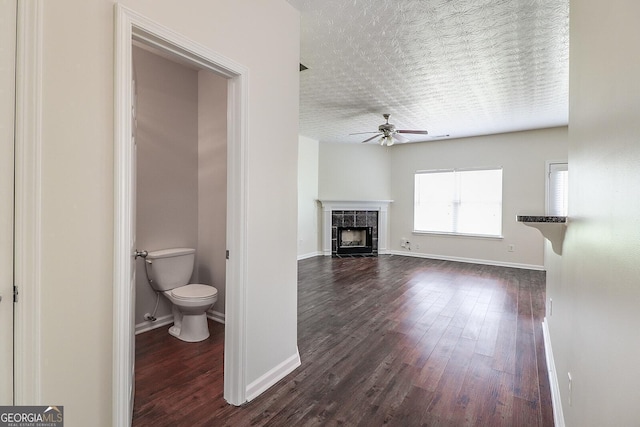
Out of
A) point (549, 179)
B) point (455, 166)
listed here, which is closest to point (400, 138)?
point (455, 166)

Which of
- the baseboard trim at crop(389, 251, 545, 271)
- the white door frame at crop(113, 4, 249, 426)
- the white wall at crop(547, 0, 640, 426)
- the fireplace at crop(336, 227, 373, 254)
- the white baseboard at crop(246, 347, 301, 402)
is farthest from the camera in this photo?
the fireplace at crop(336, 227, 373, 254)

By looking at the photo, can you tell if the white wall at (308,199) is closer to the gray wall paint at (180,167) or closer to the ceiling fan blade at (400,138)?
the ceiling fan blade at (400,138)

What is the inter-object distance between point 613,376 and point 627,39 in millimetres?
856

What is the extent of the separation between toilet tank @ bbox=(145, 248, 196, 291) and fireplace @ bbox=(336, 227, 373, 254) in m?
4.64

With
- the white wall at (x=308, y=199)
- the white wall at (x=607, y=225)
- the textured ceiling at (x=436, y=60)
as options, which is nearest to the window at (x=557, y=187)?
the textured ceiling at (x=436, y=60)

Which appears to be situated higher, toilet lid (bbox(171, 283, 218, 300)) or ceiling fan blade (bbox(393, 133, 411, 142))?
ceiling fan blade (bbox(393, 133, 411, 142))

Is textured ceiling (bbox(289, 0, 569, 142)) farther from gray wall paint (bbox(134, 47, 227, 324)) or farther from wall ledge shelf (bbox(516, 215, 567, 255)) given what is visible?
wall ledge shelf (bbox(516, 215, 567, 255))

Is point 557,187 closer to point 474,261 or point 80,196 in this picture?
point 474,261

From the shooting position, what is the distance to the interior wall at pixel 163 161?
292cm

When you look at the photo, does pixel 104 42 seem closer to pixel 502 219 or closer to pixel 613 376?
pixel 613 376

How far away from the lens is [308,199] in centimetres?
703

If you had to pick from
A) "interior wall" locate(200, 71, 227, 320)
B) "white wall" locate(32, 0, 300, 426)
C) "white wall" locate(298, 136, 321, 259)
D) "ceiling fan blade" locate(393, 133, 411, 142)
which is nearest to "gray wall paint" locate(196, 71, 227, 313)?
"interior wall" locate(200, 71, 227, 320)

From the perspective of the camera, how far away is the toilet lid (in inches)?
103

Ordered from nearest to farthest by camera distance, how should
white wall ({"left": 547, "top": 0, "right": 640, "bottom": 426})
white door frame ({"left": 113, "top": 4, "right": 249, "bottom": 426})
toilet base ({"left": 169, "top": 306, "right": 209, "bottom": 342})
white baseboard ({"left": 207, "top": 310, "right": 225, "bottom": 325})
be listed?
1. white wall ({"left": 547, "top": 0, "right": 640, "bottom": 426})
2. white door frame ({"left": 113, "top": 4, "right": 249, "bottom": 426})
3. toilet base ({"left": 169, "top": 306, "right": 209, "bottom": 342})
4. white baseboard ({"left": 207, "top": 310, "right": 225, "bottom": 325})
